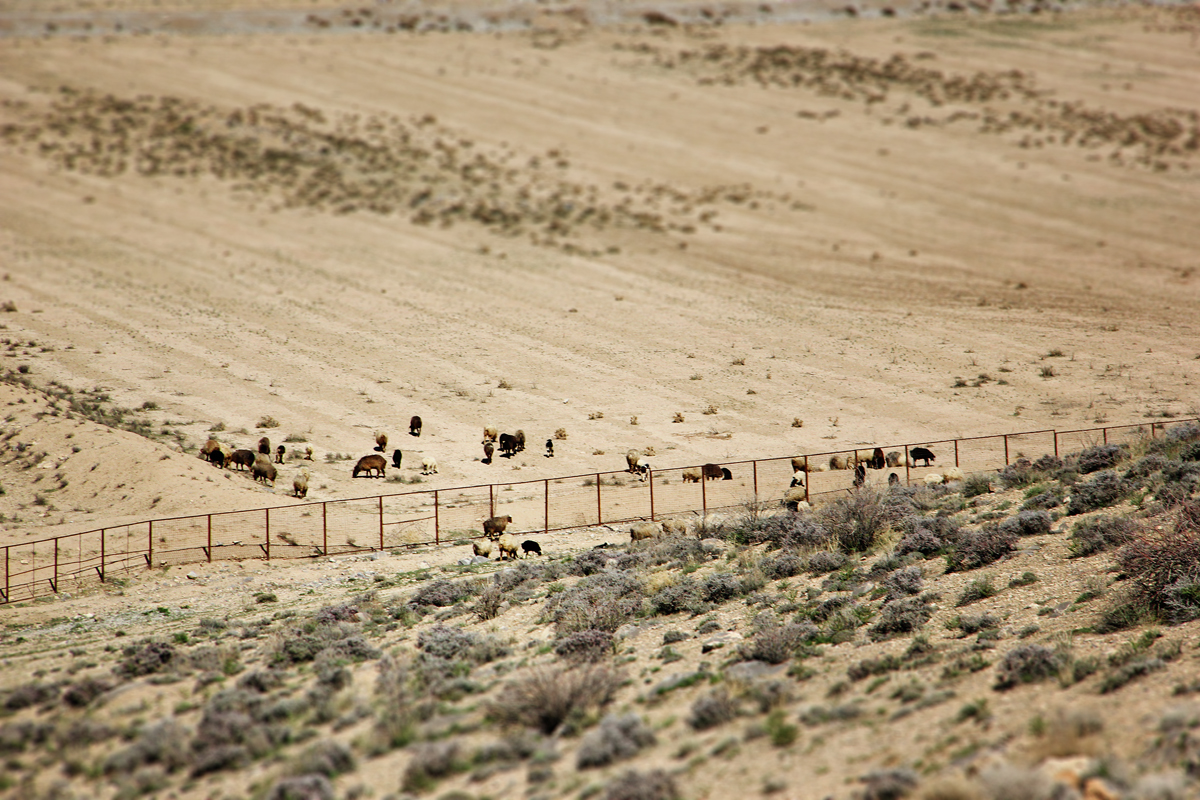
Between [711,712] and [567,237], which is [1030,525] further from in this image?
[567,237]

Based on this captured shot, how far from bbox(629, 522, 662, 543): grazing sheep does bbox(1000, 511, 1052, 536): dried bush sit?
930 centimetres

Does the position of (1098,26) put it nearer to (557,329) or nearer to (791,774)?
(557,329)

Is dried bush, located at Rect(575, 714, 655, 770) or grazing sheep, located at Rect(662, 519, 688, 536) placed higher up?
dried bush, located at Rect(575, 714, 655, 770)

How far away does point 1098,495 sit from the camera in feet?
65.8

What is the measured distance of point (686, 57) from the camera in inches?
3423

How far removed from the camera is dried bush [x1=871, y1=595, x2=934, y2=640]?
51.2 ft

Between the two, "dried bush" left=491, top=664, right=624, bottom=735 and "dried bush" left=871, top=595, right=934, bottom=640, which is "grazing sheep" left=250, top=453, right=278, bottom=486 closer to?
"dried bush" left=491, top=664, right=624, bottom=735

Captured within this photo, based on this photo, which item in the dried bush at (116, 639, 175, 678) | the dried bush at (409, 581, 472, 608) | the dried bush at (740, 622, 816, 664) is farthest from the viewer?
the dried bush at (409, 581, 472, 608)

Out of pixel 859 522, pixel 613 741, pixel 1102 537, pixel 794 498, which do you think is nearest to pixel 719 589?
pixel 859 522

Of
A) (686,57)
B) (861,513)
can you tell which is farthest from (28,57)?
(861,513)

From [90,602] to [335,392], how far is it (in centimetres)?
1861

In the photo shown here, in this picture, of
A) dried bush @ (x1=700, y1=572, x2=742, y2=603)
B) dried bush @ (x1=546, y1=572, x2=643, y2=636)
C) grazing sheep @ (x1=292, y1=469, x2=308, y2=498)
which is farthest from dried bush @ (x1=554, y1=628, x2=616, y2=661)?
grazing sheep @ (x1=292, y1=469, x2=308, y2=498)

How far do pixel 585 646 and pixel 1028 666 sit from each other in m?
6.99

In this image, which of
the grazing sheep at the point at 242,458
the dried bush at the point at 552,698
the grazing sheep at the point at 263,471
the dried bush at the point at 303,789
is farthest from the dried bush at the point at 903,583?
the grazing sheep at the point at 242,458
